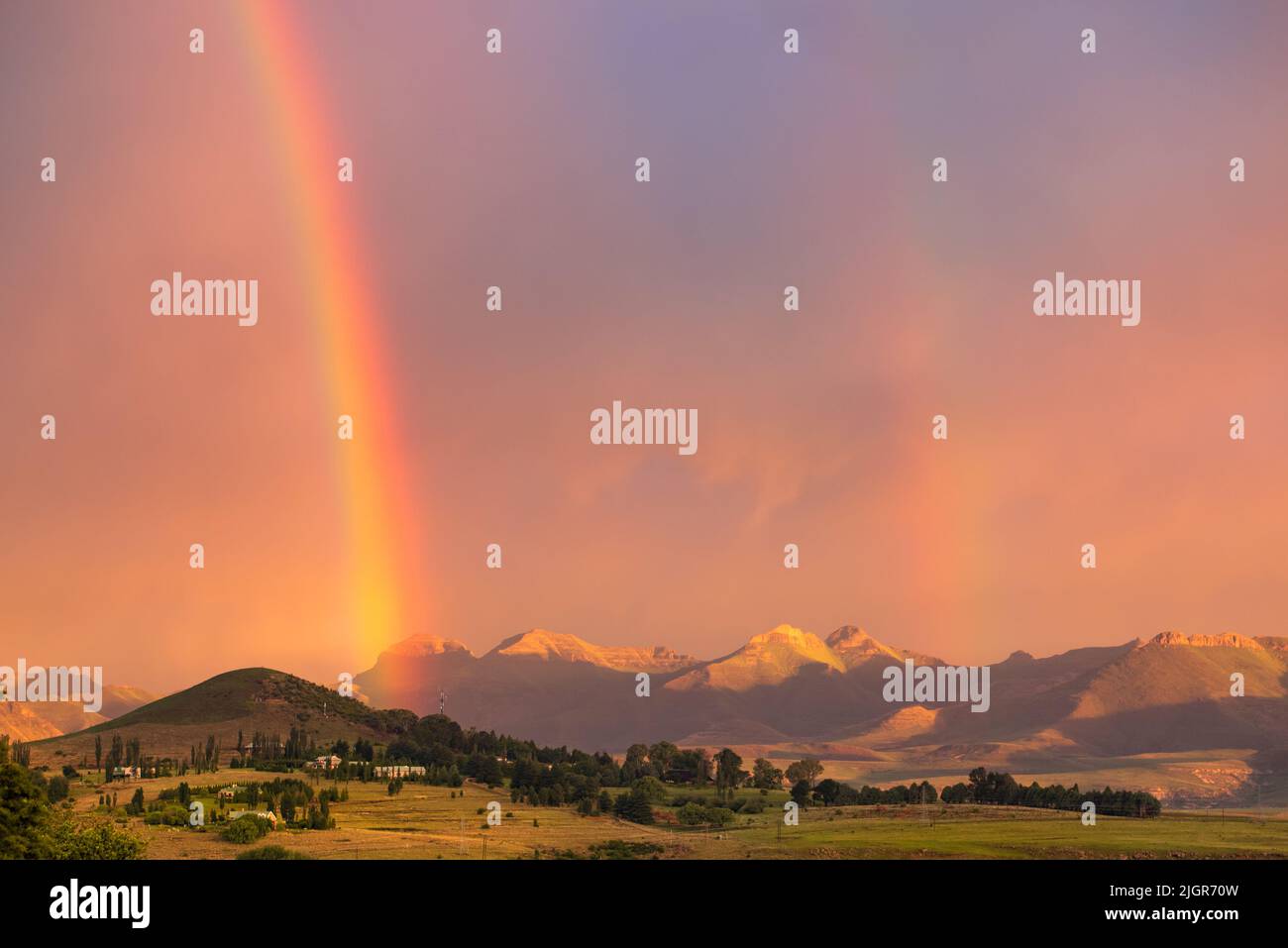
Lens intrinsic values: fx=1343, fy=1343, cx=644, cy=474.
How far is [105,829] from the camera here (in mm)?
162750
